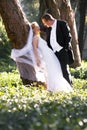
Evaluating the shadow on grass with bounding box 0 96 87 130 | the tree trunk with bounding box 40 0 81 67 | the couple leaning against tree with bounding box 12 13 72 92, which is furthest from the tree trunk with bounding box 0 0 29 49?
the tree trunk with bounding box 40 0 81 67

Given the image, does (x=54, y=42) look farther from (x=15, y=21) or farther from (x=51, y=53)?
(x=15, y=21)

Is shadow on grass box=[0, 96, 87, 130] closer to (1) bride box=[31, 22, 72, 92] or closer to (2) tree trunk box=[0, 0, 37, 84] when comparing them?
(1) bride box=[31, 22, 72, 92]

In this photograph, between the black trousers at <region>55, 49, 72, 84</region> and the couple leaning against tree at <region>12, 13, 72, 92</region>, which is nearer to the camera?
the couple leaning against tree at <region>12, 13, 72, 92</region>

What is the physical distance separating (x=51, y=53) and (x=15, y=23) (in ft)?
3.69

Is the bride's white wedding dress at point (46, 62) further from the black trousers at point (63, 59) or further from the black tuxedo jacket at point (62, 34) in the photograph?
the black tuxedo jacket at point (62, 34)

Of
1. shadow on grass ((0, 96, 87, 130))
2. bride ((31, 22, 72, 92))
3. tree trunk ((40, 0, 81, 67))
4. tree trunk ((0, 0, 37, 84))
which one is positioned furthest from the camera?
tree trunk ((40, 0, 81, 67))

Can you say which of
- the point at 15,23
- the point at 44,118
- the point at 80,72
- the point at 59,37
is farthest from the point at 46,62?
the point at 80,72

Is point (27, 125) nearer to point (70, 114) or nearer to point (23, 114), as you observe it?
point (23, 114)

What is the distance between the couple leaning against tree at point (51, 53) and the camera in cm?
1176

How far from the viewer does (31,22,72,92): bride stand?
1190 centimetres

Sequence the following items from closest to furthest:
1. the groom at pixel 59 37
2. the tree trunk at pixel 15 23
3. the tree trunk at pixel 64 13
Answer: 1. the groom at pixel 59 37
2. the tree trunk at pixel 15 23
3. the tree trunk at pixel 64 13

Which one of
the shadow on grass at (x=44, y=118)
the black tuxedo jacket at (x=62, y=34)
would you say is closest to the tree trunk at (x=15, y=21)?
the black tuxedo jacket at (x=62, y=34)

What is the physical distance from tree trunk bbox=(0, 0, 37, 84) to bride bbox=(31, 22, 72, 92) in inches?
8.1

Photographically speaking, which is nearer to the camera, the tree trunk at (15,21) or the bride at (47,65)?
the tree trunk at (15,21)
